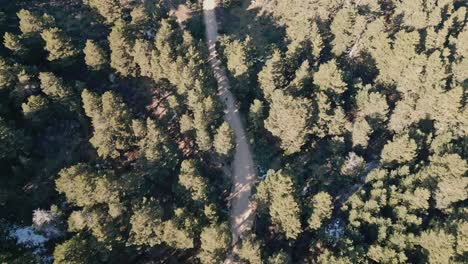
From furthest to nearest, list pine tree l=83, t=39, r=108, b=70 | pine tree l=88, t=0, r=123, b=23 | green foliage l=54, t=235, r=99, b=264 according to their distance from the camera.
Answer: pine tree l=88, t=0, r=123, b=23, pine tree l=83, t=39, r=108, b=70, green foliage l=54, t=235, r=99, b=264

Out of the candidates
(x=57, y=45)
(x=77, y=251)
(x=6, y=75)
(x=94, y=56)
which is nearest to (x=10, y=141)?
(x=6, y=75)

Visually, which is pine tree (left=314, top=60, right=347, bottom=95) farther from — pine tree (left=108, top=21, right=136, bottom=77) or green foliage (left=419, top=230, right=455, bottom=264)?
pine tree (left=108, top=21, right=136, bottom=77)

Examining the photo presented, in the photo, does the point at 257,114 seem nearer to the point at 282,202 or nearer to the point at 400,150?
the point at 282,202

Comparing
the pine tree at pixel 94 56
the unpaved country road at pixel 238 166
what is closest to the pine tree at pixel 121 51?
the pine tree at pixel 94 56

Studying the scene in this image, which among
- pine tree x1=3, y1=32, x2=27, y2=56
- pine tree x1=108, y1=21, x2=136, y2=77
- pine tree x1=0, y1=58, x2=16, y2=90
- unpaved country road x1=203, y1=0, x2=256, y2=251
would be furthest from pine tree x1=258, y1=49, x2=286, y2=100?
pine tree x1=3, y1=32, x2=27, y2=56

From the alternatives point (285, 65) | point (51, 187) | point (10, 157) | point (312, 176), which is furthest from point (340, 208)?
point (10, 157)

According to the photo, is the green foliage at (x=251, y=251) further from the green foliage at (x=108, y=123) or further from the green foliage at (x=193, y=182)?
the green foliage at (x=108, y=123)
